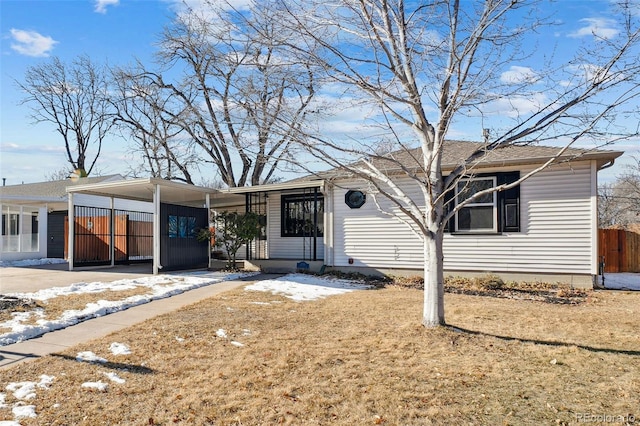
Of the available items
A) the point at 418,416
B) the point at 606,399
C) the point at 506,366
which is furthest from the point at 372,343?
the point at 606,399

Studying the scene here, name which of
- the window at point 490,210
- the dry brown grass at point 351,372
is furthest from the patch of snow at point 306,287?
the window at point 490,210

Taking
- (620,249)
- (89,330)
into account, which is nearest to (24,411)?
(89,330)

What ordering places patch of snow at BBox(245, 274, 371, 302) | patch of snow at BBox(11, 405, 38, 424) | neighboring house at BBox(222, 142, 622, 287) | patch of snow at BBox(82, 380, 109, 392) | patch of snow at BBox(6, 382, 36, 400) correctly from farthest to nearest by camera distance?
neighboring house at BBox(222, 142, 622, 287), patch of snow at BBox(245, 274, 371, 302), patch of snow at BBox(82, 380, 109, 392), patch of snow at BBox(6, 382, 36, 400), patch of snow at BBox(11, 405, 38, 424)

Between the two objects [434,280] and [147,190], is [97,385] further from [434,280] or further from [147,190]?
[147,190]

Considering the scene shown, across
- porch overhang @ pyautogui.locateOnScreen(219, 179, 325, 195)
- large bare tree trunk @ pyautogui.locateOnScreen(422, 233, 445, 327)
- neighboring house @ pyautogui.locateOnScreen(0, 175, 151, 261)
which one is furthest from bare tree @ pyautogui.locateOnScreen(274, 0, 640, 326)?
neighboring house @ pyautogui.locateOnScreen(0, 175, 151, 261)

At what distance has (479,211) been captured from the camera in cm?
1077

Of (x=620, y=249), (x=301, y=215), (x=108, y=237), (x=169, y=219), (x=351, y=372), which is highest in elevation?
(x=301, y=215)

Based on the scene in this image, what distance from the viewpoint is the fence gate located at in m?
14.9

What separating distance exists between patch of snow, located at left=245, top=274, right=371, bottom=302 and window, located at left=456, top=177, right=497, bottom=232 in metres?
3.06

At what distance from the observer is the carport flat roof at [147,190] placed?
11.7 metres

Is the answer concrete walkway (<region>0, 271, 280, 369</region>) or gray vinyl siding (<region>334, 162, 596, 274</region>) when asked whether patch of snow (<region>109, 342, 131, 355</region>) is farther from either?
gray vinyl siding (<region>334, 162, 596, 274</region>)

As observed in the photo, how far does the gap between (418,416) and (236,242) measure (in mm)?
10788

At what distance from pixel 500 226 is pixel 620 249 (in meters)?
7.26

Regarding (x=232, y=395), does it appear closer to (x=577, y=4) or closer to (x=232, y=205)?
(x=577, y=4)
